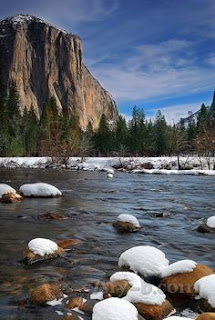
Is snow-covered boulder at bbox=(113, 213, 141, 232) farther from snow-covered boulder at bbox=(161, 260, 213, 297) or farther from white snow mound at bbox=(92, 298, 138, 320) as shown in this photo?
white snow mound at bbox=(92, 298, 138, 320)

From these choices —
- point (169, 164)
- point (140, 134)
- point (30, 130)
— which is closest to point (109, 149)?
point (140, 134)

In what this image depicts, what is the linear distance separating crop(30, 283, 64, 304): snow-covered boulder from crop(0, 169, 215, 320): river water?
5.4 inches

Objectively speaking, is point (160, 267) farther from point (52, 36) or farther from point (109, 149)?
point (52, 36)

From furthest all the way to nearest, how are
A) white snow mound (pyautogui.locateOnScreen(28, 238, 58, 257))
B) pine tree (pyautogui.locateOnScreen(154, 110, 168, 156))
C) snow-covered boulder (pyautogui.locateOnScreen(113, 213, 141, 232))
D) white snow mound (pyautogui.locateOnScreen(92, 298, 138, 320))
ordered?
pine tree (pyautogui.locateOnScreen(154, 110, 168, 156)) → snow-covered boulder (pyautogui.locateOnScreen(113, 213, 141, 232)) → white snow mound (pyautogui.locateOnScreen(28, 238, 58, 257)) → white snow mound (pyautogui.locateOnScreen(92, 298, 138, 320))

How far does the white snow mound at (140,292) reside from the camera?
545 centimetres

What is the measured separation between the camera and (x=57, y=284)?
6480 mm

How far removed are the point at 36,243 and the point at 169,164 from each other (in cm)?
4233

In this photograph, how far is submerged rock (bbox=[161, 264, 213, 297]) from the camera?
612 cm

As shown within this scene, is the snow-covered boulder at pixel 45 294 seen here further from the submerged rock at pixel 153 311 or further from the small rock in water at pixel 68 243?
the small rock in water at pixel 68 243

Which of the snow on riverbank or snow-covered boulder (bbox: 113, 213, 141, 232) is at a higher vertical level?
the snow on riverbank

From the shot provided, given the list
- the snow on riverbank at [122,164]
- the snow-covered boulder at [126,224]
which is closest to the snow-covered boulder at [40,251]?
the snow-covered boulder at [126,224]

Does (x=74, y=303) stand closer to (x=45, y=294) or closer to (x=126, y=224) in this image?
(x=45, y=294)

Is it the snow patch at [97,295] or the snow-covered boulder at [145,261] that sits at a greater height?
the snow-covered boulder at [145,261]

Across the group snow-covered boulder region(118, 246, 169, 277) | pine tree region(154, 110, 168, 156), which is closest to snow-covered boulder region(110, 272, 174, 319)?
snow-covered boulder region(118, 246, 169, 277)
